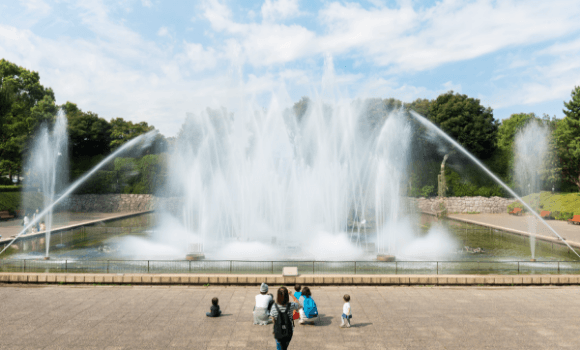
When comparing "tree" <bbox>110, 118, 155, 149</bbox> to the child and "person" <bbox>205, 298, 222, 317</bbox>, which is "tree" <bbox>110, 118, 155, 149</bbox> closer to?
"person" <bbox>205, 298, 222, 317</bbox>

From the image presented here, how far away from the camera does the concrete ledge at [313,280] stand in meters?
14.8

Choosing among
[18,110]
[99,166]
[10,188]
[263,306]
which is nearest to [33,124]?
[18,110]

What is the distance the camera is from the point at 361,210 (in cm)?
5241

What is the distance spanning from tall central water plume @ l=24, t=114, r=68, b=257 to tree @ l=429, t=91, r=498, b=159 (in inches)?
2300

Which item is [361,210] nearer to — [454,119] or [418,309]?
Result: [454,119]

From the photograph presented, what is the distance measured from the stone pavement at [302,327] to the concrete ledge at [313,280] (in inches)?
12.3

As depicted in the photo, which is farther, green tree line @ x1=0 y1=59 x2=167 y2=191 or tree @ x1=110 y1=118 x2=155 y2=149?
tree @ x1=110 y1=118 x2=155 y2=149

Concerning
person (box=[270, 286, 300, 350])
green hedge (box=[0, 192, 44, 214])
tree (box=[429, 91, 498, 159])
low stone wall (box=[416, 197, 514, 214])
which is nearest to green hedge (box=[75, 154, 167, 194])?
green hedge (box=[0, 192, 44, 214])

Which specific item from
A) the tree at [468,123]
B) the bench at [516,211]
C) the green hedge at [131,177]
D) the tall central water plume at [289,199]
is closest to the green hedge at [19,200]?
the green hedge at [131,177]

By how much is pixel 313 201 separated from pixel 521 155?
42.3 meters

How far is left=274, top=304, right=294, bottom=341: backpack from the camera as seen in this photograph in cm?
755

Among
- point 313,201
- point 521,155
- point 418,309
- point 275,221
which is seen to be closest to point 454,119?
point 521,155

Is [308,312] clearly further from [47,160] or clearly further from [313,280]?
[47,160]

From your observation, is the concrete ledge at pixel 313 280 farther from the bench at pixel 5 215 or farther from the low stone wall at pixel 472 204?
the low stone wall at pixel 472 204
